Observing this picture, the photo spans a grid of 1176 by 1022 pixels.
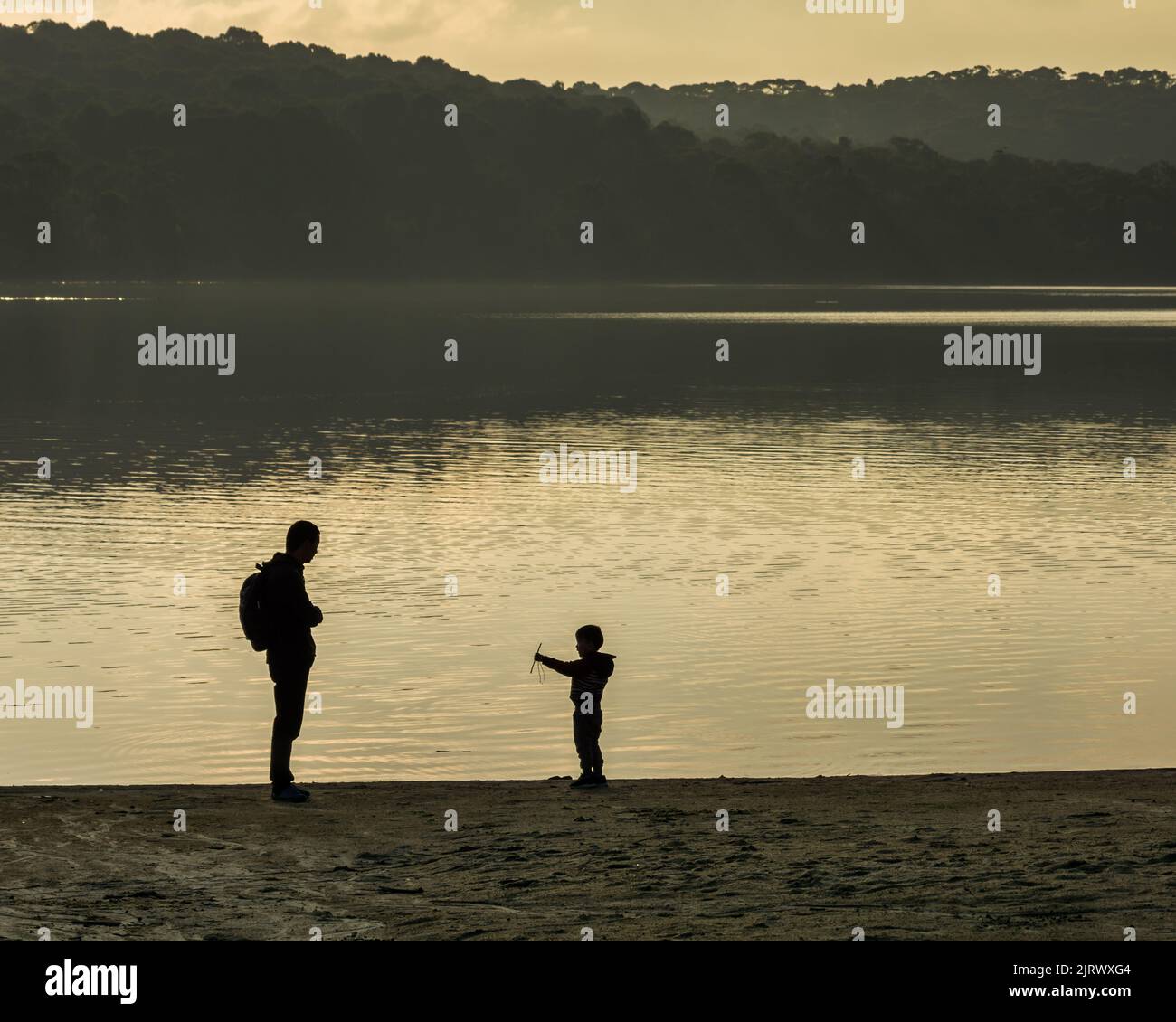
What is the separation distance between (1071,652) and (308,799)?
43.5 feet

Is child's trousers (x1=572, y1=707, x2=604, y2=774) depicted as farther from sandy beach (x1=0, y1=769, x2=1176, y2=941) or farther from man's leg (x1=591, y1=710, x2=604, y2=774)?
sandy beach (x1=0, y1=769, x2=1176, y2=941)

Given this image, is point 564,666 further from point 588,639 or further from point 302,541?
point 302,541

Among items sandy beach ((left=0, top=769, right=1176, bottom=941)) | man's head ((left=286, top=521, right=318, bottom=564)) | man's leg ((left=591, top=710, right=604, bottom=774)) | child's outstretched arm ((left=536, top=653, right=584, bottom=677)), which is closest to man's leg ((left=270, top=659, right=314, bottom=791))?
sandy beach ((left=0, top=769, right=1176, bottom=941))

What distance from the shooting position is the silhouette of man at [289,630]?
14.8 metres

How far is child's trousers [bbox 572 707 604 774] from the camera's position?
52.7 ft

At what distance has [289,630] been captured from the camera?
49.0 ft

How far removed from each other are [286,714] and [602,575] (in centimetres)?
1670

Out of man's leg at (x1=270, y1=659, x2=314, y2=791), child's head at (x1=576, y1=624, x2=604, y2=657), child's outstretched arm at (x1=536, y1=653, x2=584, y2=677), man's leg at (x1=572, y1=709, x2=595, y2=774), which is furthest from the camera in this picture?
child's head at (x1=576, y1=624, x2=604, y2=657)

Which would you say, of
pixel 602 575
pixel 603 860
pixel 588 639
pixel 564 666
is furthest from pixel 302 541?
pixel 602 575

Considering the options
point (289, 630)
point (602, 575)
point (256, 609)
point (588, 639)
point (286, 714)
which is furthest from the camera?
point (602, 575)

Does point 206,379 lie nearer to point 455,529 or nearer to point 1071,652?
point 455,529

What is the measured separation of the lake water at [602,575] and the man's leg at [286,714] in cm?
320

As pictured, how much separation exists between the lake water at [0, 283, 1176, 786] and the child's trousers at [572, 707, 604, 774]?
2.72 metres
